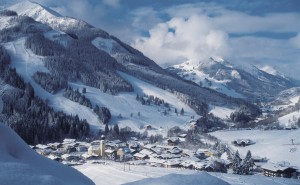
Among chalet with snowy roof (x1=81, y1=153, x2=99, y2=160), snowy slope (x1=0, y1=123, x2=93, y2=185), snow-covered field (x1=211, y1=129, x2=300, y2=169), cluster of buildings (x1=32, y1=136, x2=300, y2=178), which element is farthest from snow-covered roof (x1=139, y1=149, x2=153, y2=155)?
snowy slope (x1=0, y1=123, x2=93, y2=185)

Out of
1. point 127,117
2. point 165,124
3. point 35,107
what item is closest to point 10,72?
point 35,107

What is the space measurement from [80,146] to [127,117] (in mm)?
75143

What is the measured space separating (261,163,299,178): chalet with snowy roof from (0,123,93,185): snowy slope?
78599mm

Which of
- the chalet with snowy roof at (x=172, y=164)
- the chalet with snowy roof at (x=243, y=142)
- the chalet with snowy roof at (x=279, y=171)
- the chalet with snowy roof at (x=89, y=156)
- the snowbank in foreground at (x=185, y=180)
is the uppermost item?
the chalet with snowy roof at (x=243, y=142)

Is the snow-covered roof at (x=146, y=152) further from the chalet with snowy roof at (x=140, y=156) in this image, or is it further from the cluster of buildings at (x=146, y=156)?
the chalet with snowy roof at (x=140, y=156)

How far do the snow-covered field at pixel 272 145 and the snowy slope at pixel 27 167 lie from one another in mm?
90385

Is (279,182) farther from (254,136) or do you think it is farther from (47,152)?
(254,136)

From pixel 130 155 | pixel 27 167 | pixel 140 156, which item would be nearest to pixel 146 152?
pixel 140 156

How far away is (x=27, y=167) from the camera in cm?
984

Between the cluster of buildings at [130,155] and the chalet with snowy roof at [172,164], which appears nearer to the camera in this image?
the chalet with snowy roof at [172,164]

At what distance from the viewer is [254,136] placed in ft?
482

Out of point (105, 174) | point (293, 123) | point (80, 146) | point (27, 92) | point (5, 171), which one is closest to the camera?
point (5, 171)

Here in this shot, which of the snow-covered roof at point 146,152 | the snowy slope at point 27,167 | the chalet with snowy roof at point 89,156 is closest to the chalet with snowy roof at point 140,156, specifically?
the snow-covered roof at point 146,152

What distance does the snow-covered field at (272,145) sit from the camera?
107m
